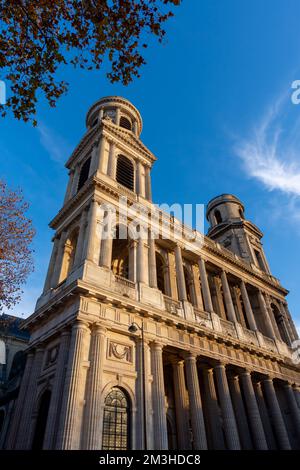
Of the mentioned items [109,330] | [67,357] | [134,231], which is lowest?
[67,357]

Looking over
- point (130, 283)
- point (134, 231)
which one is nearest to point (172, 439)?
point (130, 283)

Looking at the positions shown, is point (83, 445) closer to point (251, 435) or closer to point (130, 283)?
point (130, 283)

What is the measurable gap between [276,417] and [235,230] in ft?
64.0

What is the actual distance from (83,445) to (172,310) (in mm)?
8197

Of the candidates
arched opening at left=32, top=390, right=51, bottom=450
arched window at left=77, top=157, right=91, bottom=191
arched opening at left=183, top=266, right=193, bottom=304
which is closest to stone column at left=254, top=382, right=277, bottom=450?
arched opening at left=183, top=266, right=193, bottom=304

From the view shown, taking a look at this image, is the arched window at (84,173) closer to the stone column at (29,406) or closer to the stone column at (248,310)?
the stone column at (29,406)

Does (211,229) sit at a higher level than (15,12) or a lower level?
higher

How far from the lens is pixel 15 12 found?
25.3 ft

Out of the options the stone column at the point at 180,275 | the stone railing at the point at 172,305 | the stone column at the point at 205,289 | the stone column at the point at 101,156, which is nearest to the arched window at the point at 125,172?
the stone column at the point at 101,156

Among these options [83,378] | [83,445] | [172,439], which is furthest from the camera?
[172,439]

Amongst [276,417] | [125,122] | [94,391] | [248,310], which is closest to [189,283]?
[248,310]

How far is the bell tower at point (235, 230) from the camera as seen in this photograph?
1326 inches

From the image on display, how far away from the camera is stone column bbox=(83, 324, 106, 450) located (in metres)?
11.3

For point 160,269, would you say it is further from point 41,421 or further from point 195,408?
point 41,421
